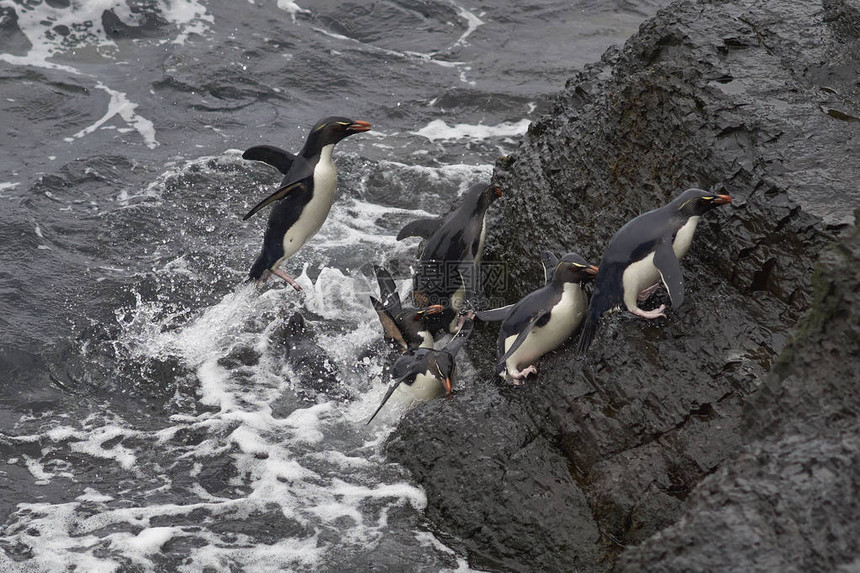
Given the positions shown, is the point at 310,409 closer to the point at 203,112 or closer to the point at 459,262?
the point at 459,262

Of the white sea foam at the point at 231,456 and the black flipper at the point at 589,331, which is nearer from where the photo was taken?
the white sea foam at the point at 231,456

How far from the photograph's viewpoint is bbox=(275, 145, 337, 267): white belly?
295 inches

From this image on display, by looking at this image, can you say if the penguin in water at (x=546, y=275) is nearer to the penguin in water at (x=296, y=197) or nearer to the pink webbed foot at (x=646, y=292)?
the pink webbed foot at (x=646, y=292)

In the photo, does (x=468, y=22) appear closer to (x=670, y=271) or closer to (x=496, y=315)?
(x=496, y=315)

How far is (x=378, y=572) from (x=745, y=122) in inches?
131

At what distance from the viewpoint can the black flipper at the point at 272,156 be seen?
293 inches

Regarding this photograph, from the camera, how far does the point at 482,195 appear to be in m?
6.54

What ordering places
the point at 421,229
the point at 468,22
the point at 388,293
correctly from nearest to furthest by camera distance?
1. the point at 388,293
2. the point at 421,229
3. the point at 468,22

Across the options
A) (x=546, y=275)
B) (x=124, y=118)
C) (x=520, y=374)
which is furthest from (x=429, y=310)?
(x=124, y=118)

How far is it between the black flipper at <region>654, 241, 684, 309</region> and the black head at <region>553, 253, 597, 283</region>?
0.44m

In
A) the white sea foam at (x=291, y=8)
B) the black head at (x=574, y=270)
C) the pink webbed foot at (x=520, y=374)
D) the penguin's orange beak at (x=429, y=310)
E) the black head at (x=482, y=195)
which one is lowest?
the penguin's orange beak at (x=429, y=310)

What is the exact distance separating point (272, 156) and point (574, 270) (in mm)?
3348

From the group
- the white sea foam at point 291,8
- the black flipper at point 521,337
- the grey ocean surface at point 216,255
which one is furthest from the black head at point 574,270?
the white sea foam at point 291,8

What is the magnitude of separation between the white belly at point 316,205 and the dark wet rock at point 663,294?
2.05 metres
